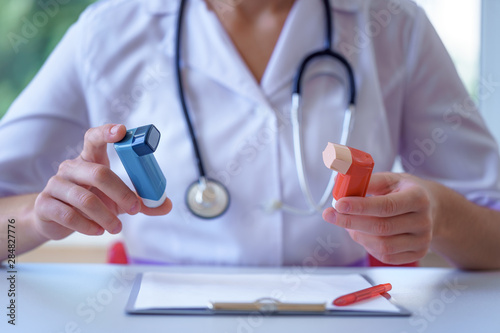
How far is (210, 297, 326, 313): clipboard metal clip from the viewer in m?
0.50

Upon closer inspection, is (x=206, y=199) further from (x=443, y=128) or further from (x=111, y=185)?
(x=443, y=128)

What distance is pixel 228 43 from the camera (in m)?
0.85

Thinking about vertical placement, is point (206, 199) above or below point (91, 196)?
below

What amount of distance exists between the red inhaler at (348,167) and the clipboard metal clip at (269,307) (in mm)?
104

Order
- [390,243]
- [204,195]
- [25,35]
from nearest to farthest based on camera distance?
1. [390,243]
2. [204,195]
3. [25,35]

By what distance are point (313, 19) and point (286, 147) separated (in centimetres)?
23

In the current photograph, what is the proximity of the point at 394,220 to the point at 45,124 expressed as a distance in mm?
540

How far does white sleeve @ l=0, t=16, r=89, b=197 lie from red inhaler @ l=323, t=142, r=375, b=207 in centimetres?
45

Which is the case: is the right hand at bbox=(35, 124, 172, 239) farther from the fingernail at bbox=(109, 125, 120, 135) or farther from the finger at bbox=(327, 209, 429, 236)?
the finger at bbox=(327, 209, 429, 236)

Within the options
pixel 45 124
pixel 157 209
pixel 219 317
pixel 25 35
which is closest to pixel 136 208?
pixel 157 209

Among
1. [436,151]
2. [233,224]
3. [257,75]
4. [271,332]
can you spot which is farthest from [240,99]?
[271,332]

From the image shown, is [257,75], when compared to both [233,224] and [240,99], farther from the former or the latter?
[233,224]

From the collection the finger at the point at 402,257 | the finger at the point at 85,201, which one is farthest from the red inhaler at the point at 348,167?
the finger at the point at 85,201

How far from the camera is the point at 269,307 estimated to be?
500mm
